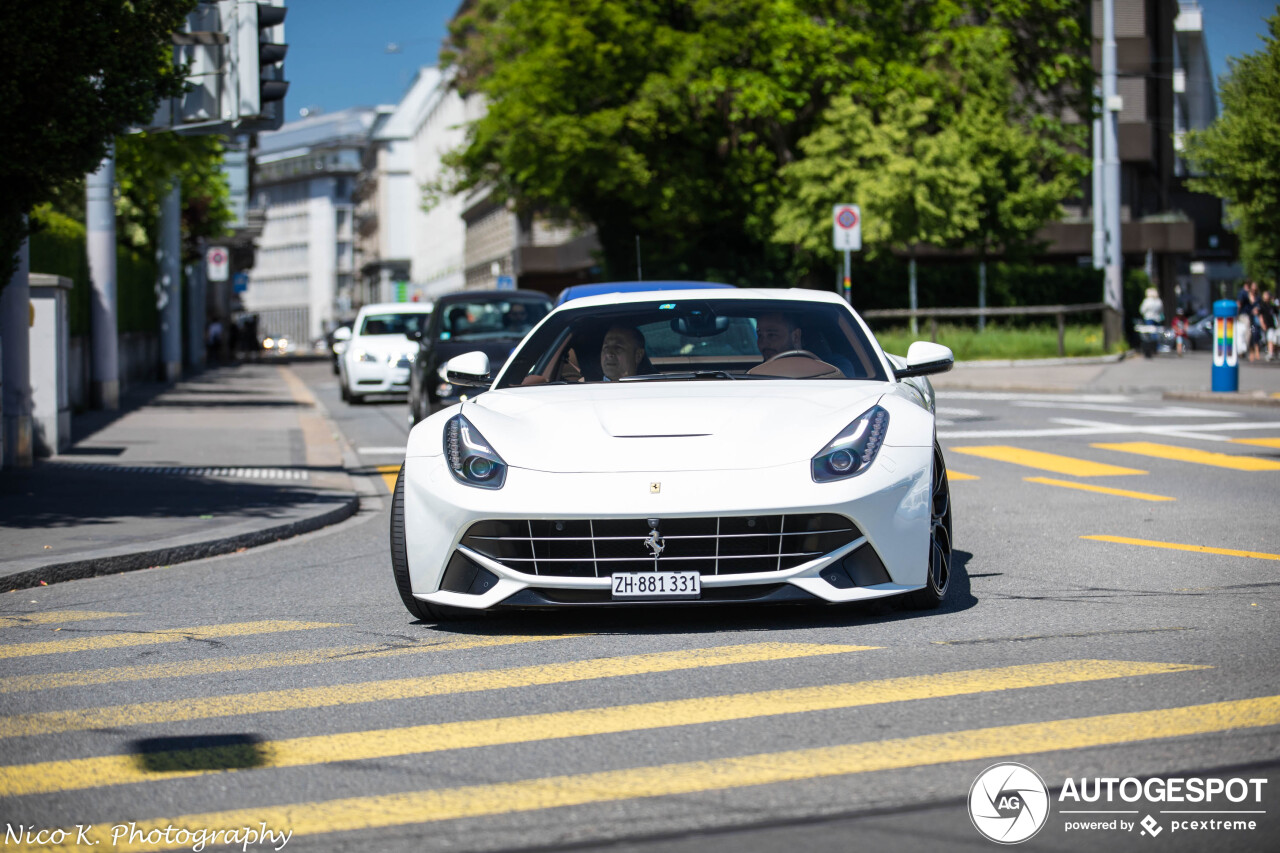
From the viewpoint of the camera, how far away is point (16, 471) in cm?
1330

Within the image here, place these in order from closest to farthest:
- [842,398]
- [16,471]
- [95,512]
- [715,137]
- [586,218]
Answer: [842,398] < [95,512] < [16,471] < [715,137] < [586,218]

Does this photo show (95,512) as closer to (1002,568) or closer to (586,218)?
(1002,568)

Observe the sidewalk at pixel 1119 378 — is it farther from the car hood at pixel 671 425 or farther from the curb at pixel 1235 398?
the car hood at pixel 671 425

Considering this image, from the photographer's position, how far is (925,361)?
6.92m

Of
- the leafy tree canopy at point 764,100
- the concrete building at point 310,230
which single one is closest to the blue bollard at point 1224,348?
the leafy tree canopy at point 764,100

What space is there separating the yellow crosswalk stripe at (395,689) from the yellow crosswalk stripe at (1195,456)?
8.60m

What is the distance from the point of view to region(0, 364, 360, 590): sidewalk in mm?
8750

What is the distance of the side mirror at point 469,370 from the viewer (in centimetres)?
714

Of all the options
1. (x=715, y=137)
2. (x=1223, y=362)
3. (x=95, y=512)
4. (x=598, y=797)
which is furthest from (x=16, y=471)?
(x=715, y=137)

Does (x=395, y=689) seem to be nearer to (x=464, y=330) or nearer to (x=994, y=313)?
(x=464, y=330)

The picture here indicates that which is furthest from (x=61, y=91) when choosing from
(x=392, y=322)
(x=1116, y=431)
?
(x=392, y=322)

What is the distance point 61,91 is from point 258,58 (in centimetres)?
503

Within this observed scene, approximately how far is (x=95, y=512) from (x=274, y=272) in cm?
17062

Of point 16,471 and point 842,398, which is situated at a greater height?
point 842,398
